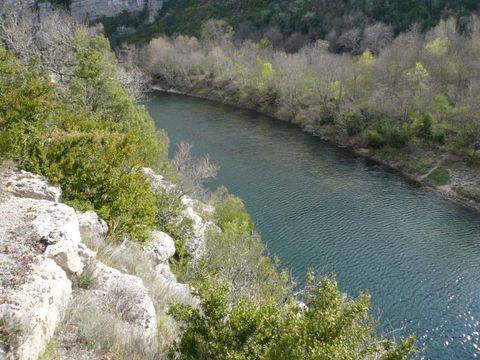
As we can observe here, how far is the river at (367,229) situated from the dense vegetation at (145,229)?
729 centimetres

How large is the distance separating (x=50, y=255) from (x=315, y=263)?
2229cm

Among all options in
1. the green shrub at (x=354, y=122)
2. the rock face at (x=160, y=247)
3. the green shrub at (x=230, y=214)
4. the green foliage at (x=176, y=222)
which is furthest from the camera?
the green shrub at (x=354, y=122)

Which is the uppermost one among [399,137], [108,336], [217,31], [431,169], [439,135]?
[108,336]

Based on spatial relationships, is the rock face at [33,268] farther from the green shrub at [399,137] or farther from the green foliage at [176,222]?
the green shrub at [399,137]

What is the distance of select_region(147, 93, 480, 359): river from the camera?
25.2 metres

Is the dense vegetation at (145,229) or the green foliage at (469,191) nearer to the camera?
the dense vegetation at (145,229)

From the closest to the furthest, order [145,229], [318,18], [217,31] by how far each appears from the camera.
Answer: [145,229] < [318,18] < [217,31]

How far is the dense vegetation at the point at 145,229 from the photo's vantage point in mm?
7844

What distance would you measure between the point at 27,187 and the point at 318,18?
101 meters

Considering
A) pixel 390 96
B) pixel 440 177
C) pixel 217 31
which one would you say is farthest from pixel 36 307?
pixel 217 31

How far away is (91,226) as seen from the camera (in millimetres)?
13180

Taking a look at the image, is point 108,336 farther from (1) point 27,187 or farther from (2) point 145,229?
(2) point 145,229

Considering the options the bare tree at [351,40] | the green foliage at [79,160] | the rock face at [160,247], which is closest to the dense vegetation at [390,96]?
the bare tree at [351,40]

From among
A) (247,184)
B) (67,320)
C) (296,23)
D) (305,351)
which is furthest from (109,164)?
(296,23)
